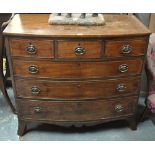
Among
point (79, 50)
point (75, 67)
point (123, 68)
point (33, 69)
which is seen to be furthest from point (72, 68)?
point (123, 68)

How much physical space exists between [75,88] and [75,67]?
18 cm

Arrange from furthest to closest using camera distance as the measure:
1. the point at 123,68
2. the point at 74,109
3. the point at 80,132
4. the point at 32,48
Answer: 1. the point at 80,132
2. the point at 74,109
3. the point at 123,68
4. the point at 32,48

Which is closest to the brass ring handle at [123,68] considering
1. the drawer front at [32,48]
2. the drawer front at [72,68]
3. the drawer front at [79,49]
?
the drawer front at [72,68]

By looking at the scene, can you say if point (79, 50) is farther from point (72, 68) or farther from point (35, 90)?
point (35, 90)

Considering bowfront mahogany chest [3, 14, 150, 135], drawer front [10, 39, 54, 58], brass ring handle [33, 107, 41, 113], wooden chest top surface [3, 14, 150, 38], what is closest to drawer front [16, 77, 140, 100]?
bowfront mahogany chest [3, 14, 150, 135]

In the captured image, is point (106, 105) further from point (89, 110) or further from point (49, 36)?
point (49, 36)

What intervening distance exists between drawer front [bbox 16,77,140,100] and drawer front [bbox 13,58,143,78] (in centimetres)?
6

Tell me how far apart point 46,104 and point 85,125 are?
0.49 m

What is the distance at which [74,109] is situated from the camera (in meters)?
1.90

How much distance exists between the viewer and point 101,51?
1657 millimetres

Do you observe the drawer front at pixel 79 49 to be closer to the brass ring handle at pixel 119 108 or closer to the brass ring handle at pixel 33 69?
the brass ring handle at pixel 33 69

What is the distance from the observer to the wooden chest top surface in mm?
1592

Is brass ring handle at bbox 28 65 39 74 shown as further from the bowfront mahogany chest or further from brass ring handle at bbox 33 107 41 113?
brass ring handle at bbox 33 107 41 113

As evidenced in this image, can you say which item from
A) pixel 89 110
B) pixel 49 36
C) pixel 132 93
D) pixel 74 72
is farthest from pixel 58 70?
pixel 132 93
